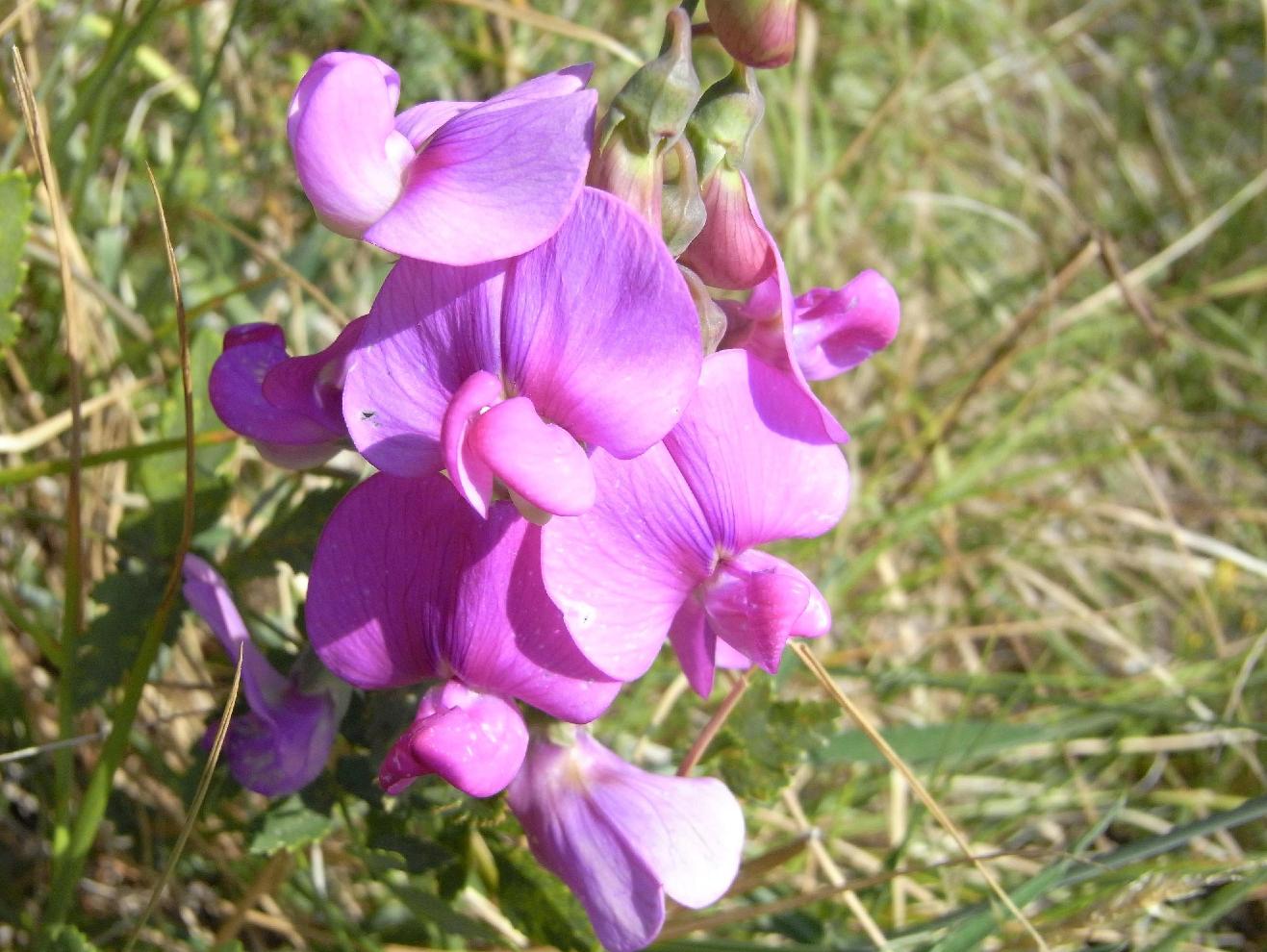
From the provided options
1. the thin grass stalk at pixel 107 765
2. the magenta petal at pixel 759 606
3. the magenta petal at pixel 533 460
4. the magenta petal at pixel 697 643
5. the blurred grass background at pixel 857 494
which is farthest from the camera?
the blurred grass background at pixel 857 494

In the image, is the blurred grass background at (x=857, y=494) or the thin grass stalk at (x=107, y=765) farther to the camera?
the blurred grass background at (x=857, y=494)

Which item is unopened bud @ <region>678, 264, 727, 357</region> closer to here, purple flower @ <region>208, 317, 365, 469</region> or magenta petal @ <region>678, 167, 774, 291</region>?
magenta petal @ <region>678, 167, 774, 291</region>

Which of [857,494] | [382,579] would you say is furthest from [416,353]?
[857,494]

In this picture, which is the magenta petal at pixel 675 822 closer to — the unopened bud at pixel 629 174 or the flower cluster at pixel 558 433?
the flower cluster at pixel 558 433

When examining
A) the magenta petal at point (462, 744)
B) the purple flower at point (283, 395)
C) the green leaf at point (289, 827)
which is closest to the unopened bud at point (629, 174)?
the purple flower at point (283, 395)

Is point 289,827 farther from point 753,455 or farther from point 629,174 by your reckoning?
point 629,174

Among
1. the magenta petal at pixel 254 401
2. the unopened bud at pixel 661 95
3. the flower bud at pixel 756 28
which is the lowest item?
the magenta petal at pixel 254 401
